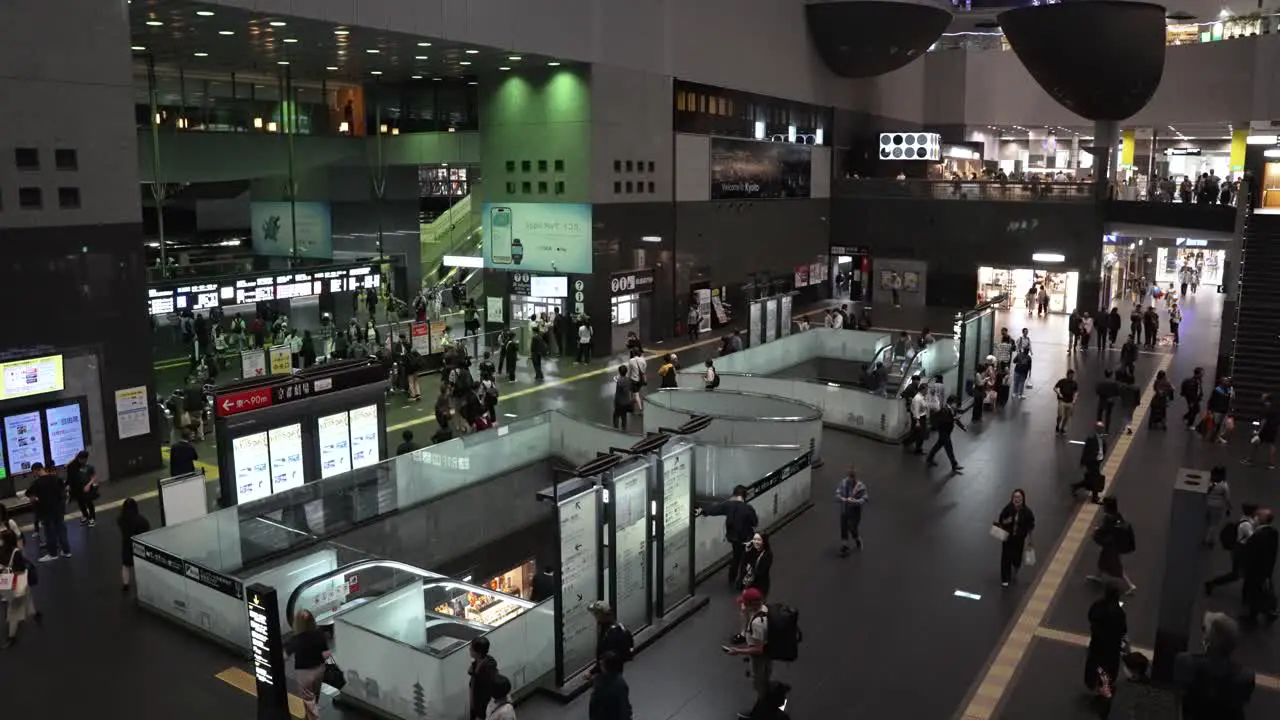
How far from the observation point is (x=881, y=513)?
14945 mm

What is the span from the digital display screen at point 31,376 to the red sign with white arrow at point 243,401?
12.2 feet

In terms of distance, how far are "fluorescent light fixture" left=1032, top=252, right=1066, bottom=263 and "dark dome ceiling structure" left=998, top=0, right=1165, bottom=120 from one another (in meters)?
6.32

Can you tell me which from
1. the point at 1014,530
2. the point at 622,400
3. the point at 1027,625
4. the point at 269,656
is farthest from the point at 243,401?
the point at 1027,625

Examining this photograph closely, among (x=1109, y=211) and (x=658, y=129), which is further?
(x=1109, y=211)

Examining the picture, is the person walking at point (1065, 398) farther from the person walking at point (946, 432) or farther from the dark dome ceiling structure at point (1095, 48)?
the dark dome ceiling structure at point (1095, 48)

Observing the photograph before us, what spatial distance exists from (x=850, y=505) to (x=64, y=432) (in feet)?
41.6

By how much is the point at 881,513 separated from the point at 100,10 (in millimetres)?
14807

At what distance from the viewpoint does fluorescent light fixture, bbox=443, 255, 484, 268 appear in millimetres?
33312

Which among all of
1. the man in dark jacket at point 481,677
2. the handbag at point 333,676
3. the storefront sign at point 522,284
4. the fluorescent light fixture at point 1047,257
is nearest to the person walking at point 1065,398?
the man in dark jacket at point 481,677

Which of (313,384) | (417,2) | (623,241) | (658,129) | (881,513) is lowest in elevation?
(881,513)

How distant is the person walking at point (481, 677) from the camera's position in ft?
25.1

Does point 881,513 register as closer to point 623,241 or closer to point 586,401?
point 586,401

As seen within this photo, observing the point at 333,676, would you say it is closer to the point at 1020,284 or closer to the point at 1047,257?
the point at 1047,257

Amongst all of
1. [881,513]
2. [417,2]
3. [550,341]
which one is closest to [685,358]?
[550,341]
